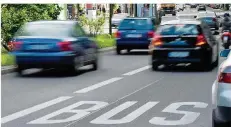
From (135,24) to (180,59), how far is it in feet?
30.9

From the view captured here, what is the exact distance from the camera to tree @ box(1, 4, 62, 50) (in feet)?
87.7

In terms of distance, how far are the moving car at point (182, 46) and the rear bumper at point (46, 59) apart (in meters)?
2.81

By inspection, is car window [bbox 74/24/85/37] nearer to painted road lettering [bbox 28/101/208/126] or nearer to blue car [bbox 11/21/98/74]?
blue car [bbox 11/21/98/74]

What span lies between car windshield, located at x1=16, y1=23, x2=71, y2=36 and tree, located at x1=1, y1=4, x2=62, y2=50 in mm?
7906

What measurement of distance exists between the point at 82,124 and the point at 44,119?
85 cm

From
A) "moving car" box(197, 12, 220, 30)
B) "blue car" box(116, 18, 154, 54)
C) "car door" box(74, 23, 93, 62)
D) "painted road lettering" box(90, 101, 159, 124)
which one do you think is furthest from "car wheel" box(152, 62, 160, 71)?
"moving car" box(197, 12, 220, 30)

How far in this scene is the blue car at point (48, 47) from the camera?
58.9 ft

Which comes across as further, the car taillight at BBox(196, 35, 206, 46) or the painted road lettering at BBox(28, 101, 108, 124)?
the car taillight at BBox(196, 35, 206, 46)

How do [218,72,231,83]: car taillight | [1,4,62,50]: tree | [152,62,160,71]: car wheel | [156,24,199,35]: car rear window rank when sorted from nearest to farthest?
[218,72,231,83]: car taillight
[156,24,199,35]: car rear window
[152,62,160,71]: car wheel
[1,4,62,50]: tree

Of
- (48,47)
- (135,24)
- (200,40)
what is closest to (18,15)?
(135,24)

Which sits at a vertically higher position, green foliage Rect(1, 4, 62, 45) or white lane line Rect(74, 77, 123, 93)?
green foliage Rect(1, 4, 62, 45)

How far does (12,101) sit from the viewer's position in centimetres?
1281

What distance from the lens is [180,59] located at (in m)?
19.5

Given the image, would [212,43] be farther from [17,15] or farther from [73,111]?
[73,111]
